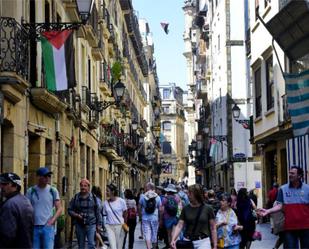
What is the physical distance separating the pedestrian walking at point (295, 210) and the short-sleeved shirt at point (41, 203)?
3.17 m

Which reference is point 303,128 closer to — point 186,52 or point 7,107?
point 7,107

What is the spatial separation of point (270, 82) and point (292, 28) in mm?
5826

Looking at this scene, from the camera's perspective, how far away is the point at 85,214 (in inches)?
547

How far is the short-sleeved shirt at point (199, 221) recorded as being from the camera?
32.3 feet

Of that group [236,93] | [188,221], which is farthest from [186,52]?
[188,221]

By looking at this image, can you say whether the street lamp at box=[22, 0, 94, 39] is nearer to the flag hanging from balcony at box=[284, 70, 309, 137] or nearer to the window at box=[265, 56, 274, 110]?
the flag hanging from balcony at box=[284, 70, 309, 137]

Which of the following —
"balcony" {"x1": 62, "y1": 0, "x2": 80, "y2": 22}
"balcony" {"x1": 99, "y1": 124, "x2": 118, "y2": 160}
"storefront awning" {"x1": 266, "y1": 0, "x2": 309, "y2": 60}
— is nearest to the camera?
"storefront awning" {"x1": 266, "y1": 0, "x2": 309, "y2": 60}

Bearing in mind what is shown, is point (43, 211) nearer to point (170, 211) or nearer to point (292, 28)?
point (170, 211)

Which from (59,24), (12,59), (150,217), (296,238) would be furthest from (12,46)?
(296,238)

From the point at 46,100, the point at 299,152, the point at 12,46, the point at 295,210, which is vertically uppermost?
the point at 12,46

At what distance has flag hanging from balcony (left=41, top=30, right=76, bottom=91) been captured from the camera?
→ 599 inches

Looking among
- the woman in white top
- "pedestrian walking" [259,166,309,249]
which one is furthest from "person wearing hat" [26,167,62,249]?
the woman in white top

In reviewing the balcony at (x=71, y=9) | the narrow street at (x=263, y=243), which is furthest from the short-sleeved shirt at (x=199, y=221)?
the balcony at (x=71, y=9)

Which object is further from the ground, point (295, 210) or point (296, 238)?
point (295, 210)
